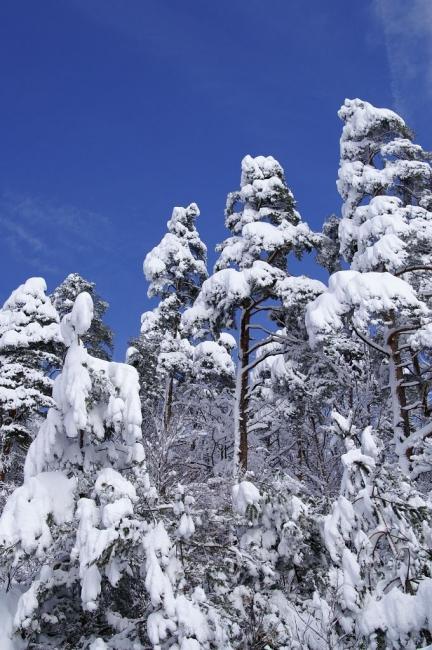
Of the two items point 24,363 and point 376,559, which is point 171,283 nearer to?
point 24,363

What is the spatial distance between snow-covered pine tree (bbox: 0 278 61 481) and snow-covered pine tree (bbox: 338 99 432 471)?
11.0 meters

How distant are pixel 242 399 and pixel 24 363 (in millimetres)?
8518

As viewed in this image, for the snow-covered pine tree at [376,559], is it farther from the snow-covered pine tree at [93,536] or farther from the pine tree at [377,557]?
the snow-covered pine tree at [93,536]

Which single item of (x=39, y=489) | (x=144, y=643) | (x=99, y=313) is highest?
(x=99, y=313)

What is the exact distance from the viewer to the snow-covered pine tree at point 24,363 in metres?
18.8

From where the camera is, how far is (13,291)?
68.8 feet

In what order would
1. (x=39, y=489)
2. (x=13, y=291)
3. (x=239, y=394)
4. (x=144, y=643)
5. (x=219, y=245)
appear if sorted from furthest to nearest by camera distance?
(x=13, y=291) < (x=219, y=245) < (x=239, y=394) < (x=39, y=489) < (x=144, y=643)

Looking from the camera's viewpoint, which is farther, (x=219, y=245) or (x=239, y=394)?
(x=219, y=245)

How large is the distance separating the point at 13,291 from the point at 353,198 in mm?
12861

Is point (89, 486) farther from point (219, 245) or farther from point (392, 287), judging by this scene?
point (219, 245)

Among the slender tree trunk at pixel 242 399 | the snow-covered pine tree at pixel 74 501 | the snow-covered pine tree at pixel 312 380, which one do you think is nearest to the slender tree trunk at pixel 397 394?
the snow-covered pine tree at pixel 312 380

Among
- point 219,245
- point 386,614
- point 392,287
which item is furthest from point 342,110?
point 386,614

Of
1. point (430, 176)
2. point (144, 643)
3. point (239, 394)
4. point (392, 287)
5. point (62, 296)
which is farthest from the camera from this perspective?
point (62, 296)

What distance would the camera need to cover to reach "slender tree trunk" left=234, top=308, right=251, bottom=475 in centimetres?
1546
